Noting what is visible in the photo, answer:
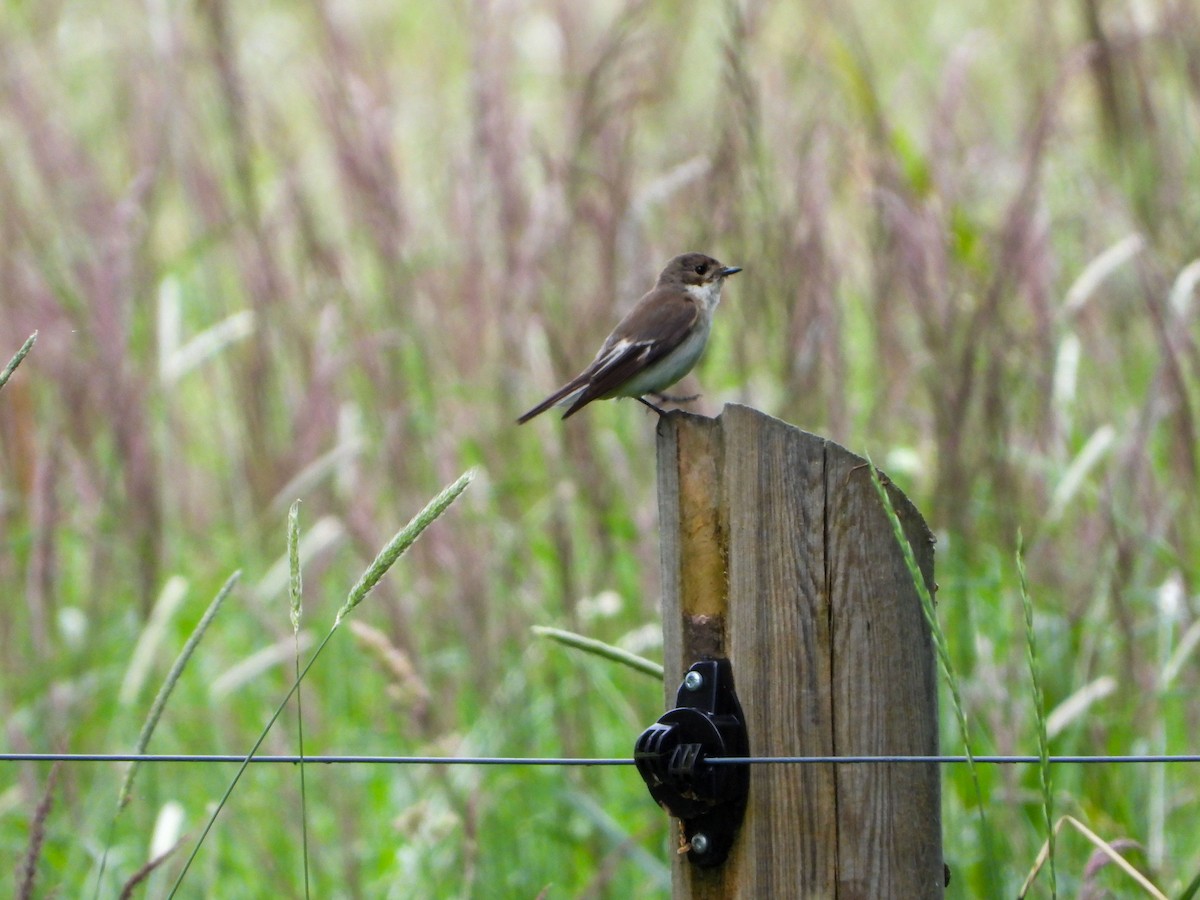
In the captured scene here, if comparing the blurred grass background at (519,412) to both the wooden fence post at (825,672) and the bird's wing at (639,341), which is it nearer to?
the bird's wing at (639,341)

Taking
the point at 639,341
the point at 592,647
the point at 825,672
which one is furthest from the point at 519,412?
the point at 825,672

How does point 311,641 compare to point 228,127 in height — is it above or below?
below

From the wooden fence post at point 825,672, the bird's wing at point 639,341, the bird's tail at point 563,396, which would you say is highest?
the bird's wing at point 639,341

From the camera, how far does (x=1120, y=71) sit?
3438 millimetres

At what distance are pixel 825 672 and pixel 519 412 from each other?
2.26 meters

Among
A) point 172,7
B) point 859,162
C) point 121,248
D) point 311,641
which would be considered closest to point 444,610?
point 311,641

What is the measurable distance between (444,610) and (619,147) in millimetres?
1260

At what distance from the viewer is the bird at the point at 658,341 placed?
2795mm

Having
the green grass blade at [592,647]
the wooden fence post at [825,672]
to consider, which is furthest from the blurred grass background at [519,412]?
the wooden fence post at [825,672]

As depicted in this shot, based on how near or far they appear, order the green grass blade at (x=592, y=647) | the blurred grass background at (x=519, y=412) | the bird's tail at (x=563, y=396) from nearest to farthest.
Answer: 1. the green grass blade at (x=592, y=647)
2. the bird's tail at (x=563, y=396)
3. the blurred grass background at (x=519, y=412)

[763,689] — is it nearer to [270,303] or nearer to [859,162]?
[859,162]

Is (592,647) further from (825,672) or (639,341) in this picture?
(639,341)

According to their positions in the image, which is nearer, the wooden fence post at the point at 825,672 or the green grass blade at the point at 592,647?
the wooden fence post at the point at 825,672

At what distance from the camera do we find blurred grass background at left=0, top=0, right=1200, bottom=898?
3.01 m
